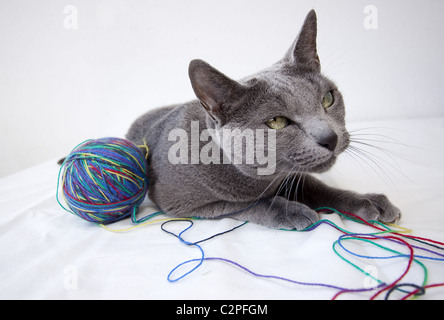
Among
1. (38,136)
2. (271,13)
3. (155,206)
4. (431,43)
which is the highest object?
(271,13)

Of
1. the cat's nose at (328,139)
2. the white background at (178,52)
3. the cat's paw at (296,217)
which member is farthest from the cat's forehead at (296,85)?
the white background at (178,52)

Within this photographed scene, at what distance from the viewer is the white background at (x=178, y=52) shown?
5.88ft

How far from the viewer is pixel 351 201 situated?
0.79 metres

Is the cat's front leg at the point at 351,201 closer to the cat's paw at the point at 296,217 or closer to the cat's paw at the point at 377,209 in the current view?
the cat's paw at the point at 377,209

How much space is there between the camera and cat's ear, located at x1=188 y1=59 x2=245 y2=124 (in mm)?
678

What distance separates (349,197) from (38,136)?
2.16 meters

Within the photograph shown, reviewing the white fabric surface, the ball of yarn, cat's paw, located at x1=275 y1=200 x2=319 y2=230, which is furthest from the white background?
cat's paw, located at x1=275 y1=200 x2=319 y2=230

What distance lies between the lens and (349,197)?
811 millimetres

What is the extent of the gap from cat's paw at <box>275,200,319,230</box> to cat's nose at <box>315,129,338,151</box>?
8.0 inches

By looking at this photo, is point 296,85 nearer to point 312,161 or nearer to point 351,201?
point 312,161

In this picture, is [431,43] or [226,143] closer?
[226,143]

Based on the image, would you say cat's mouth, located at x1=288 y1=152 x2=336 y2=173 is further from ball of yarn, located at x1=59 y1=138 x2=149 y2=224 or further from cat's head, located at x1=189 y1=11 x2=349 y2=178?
ball of yarn, located at x1=59 y1=138 x2=149 y2=224
